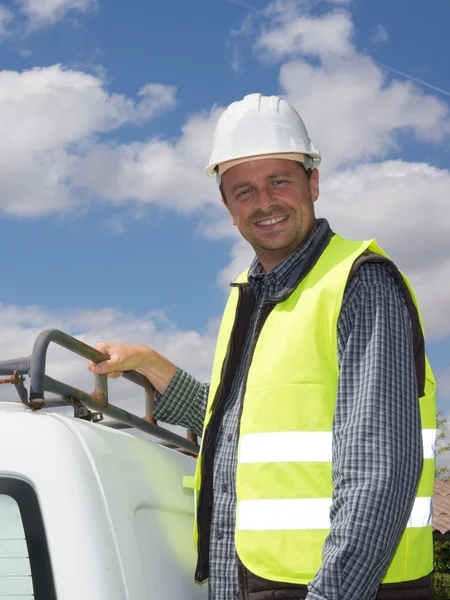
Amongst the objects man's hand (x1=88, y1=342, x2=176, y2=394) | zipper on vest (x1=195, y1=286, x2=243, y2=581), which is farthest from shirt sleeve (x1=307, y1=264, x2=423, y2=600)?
man's hand (x1=88, y1=342, x2=176, y2=394)

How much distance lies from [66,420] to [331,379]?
0.78 m

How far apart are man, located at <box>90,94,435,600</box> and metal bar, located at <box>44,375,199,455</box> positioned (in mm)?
279

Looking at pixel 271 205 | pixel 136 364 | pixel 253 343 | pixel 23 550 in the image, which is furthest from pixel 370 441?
pixel 136 364

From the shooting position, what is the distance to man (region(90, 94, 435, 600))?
216cm

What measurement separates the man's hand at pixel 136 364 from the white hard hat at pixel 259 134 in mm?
783

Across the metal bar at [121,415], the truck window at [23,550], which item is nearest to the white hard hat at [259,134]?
the metal bar at [121,415]

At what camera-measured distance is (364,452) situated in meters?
2.20

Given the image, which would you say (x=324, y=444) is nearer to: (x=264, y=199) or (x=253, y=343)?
(x=253, y=343)

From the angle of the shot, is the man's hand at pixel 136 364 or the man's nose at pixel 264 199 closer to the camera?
the man's nose at pixel 264 199

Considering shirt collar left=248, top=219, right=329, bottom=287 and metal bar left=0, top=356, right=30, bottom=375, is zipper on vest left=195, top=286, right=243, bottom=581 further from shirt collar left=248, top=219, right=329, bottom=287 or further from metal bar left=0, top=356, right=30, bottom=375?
metal bar left=0, top=356, right=30, bottom=375

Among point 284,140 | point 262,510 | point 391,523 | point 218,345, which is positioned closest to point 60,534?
point 262,510

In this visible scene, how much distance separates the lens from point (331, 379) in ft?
7.84

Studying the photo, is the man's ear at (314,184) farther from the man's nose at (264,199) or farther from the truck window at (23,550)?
the truck window at (23,550)

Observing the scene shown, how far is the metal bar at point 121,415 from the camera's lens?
91.7 inches
